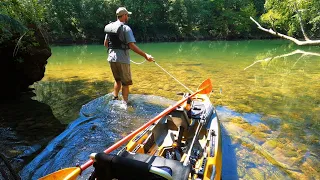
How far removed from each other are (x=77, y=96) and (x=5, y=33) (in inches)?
106

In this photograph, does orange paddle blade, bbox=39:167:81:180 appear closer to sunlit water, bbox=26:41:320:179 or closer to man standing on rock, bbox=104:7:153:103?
sunlit water, bbox=26:41:320:179

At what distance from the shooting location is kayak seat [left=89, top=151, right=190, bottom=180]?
8.21 feet

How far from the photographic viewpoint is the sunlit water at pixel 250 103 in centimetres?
476

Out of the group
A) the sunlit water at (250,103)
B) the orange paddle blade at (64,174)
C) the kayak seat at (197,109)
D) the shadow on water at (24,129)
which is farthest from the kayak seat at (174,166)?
the kayak seat at (197,109)

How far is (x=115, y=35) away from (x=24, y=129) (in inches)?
116

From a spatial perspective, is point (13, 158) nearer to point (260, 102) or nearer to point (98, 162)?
point (98, 162)

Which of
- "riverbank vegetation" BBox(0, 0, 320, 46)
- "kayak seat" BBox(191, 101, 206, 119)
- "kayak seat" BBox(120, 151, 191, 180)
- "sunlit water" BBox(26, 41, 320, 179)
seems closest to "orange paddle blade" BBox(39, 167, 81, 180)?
"kayak seat" BBox(120, 151, 191, 180)

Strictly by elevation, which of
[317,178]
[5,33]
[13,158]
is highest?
[5,33]

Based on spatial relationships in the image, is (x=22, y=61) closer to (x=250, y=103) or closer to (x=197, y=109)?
(x=197, y=109)

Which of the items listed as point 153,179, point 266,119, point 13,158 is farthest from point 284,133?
point 13,158

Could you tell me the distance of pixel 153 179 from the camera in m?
2.52

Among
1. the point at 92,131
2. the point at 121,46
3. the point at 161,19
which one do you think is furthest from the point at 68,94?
the point at 161,19

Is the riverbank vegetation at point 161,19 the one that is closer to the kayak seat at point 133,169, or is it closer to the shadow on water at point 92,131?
the shadow on water at point 92,131

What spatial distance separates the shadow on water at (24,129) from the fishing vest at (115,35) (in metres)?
Result: 2.30
